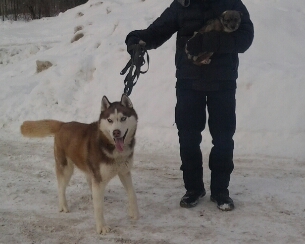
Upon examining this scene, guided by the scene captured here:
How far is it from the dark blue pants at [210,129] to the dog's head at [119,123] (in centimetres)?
55

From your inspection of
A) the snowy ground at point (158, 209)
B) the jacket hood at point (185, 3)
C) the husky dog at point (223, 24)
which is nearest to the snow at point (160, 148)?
the snowy ground at point (158, 209)

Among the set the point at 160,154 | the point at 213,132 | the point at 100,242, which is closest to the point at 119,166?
the point at 100,242

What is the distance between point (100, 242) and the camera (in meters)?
3.21

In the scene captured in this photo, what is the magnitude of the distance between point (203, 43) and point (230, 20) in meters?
0.29

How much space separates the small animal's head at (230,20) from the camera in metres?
3.29

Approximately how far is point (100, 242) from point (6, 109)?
14.8 ft

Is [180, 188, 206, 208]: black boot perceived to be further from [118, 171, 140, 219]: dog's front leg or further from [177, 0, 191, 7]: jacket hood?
[177, 0, 191, 7]: jacket hood

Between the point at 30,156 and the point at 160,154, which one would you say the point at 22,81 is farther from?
the point at 160,154

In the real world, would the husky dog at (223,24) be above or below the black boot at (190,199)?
above

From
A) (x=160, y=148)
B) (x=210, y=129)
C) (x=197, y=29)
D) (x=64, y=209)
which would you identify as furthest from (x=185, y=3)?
(x=160, y=148)

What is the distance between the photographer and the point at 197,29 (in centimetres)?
346

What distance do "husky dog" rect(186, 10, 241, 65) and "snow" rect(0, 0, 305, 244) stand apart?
142 cm

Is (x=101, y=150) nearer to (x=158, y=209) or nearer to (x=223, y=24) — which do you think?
(x=158, y=209)

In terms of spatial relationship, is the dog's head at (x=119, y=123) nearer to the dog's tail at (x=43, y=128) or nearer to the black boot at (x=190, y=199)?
the dog's tail at (x=43, y=128)
